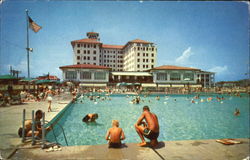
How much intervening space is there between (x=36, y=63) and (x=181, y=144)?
820 centimetres

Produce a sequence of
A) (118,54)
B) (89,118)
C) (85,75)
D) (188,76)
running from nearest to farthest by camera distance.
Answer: (89,118) < (85,75) < (188,76) < (118,54)

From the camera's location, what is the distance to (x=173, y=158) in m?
3.46

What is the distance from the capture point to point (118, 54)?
74938 mm

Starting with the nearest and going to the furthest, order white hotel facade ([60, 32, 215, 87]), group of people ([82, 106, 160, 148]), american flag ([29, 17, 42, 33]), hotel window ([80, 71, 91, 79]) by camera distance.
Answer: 1. group of people ([82, 106, 160, 148])
2. american flag ([29, 17, 42, 33])
3. hotel window ([80, 71, 91, 79])
4. white hotel facade ([60, 32, 215, 87])

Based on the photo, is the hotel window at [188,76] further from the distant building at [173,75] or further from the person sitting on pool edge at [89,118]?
the person sitting on pool edge at [89,118]

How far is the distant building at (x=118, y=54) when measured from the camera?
178 ft

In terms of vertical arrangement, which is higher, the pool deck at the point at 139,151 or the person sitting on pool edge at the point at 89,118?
the pool deck at the point at 139,151

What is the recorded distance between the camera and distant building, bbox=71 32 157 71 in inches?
2138

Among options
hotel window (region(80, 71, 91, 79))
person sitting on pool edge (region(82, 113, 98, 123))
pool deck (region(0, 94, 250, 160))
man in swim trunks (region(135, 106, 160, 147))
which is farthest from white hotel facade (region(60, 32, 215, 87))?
man in swim trunks (region(135, 106, 160, 147))

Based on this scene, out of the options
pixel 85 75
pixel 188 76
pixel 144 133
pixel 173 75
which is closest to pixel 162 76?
pixel 173 75

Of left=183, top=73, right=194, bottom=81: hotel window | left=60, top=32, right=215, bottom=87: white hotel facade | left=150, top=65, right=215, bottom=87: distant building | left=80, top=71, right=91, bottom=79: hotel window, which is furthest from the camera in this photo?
left=183, top=73, right=194, bottom=81: hotel window

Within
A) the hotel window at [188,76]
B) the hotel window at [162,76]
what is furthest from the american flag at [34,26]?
the hotel window at [188,76]

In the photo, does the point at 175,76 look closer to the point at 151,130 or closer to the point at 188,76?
the point at 188,76

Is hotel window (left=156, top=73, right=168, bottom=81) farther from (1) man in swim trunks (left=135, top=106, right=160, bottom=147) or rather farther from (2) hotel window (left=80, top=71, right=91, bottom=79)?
(1) man in swim trunks (left=135, top=106, right=160, bottom=147)
